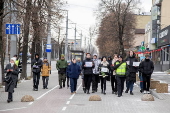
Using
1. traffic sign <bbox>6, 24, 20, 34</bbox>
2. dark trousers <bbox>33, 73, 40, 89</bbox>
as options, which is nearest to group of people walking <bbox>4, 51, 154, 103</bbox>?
dark trousers <bbox>33, 73, 40, 89</bbox>

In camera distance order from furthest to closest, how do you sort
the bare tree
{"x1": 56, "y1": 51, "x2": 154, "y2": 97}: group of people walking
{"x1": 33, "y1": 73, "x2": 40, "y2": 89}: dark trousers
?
the bare tree, {"x1": 33, "y1": 73, "x2": 40, "y2": 89}: dark trousers, {"x1": 56, "y1": 51, "x2": 154, "y2": 97}: group of people walking

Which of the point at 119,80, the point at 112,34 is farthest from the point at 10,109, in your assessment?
the point at 112,34

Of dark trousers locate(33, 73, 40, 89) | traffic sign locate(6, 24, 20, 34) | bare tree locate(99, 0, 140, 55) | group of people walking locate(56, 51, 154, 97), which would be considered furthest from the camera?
bare tree locate(99, 0, 140, 55)

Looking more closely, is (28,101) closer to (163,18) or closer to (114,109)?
(114,109)

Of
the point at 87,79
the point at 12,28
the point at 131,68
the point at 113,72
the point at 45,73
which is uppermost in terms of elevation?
the point at 12,28

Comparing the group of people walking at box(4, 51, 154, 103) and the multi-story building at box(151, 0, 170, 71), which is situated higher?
the multi-story building at box(151, 0, 170, 71)

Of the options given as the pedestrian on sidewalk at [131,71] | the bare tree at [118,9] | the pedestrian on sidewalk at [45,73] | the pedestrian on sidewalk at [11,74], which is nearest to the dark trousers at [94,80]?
the pedestrian on sidewalk at [131,71]

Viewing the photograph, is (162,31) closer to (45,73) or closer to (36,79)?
(45,73)

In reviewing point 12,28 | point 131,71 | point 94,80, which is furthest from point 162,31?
point 131,71

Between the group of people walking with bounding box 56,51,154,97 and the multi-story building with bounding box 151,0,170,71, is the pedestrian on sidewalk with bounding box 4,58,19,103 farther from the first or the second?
the multi-story building with bounding box 151,0,170,71

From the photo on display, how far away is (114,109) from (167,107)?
2.02 m

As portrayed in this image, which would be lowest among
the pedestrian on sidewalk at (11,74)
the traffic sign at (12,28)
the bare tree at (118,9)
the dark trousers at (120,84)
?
the dark trousers at (120,84)

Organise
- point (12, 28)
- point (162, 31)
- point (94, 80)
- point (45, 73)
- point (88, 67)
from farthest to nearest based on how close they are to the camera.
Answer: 1. point (162, 31)
2. point (12, 28)
3. point (45, 73)
4. point (94, 80)
5. point (88, 67)

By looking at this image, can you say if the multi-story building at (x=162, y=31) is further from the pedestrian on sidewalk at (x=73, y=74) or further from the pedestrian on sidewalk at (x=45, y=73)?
the pedestrian on sidewalk at (x=73, y=74)
